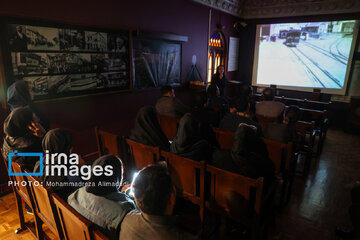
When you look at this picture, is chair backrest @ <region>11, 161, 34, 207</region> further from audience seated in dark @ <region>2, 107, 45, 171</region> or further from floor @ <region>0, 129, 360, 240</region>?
floor @ <region>0, 129, 360, 240</region>

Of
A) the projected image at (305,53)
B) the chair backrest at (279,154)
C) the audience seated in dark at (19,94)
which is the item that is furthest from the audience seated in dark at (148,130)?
the projected image at (305,53)

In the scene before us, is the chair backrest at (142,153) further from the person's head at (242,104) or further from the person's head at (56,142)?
the person's head at (242,104)

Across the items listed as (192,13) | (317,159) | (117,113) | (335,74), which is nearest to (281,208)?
(317,159)

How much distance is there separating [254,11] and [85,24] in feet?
18.7

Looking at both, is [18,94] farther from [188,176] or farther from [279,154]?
[279,154]

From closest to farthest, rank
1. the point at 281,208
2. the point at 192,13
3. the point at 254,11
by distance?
the point at 281,208 < the point at 192,13 < the point at 254,11

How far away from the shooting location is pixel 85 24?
327cm

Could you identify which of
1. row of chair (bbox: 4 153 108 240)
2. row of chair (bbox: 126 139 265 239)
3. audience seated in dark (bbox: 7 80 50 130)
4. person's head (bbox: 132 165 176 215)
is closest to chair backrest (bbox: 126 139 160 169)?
row of chair (bbox: 126 139 265 239)

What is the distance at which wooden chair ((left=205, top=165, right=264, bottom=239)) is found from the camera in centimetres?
170

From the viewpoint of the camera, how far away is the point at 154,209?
103cm

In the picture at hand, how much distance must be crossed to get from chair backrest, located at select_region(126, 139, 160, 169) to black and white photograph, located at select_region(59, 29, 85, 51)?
5.54 ft

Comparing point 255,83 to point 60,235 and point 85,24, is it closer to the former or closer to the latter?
point 85,24

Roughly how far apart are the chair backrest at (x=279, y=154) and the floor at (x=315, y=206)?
509 mm

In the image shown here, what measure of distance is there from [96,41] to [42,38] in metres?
0.76
